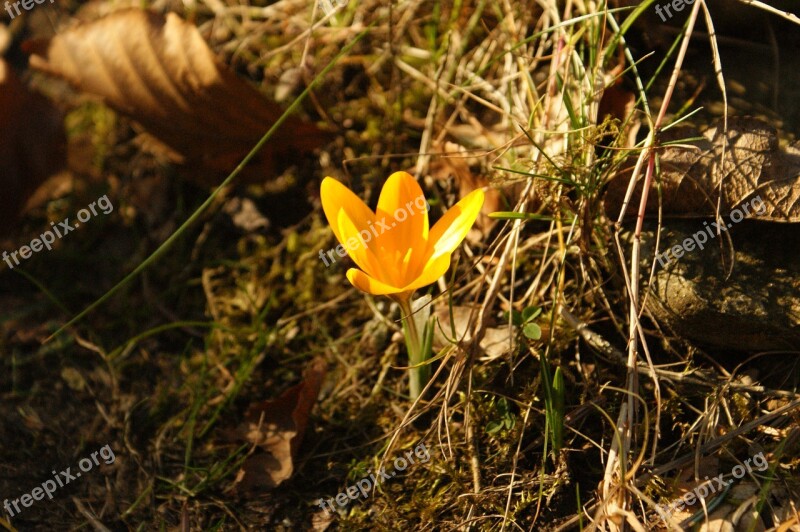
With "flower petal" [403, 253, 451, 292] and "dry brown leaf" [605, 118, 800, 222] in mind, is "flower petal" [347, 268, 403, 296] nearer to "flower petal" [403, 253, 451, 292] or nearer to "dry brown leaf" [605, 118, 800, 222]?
"flower petal" [403, 253, 451, 292]

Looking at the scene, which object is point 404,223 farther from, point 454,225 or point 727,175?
point 727,175

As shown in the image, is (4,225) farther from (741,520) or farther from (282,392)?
(741,520)

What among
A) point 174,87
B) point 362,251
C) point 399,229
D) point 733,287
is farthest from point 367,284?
point 174,87

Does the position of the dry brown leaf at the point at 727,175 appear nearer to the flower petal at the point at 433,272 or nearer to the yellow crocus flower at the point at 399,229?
the yellow crocus flower at the point at 399,229

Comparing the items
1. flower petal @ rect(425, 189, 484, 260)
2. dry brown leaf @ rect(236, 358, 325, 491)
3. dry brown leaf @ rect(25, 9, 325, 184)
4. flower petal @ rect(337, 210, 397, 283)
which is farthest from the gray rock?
dry brown leaf @ rect(25, 9, 325, 184)

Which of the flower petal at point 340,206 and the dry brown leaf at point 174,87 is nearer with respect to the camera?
the flower petal at point 340,206

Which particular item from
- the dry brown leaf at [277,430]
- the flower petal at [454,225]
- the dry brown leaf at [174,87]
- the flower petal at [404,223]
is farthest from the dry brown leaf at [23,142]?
the flower petal at [454,225]

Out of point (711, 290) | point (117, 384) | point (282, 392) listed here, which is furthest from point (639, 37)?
point (117, 384)
